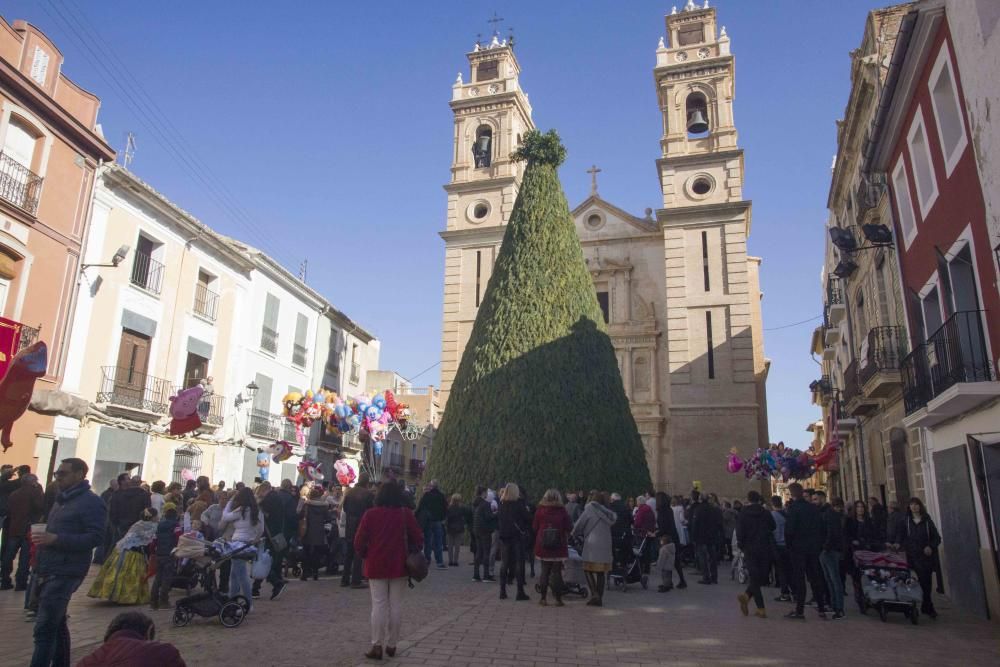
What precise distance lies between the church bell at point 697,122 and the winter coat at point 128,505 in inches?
1013

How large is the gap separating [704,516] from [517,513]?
13.6ft

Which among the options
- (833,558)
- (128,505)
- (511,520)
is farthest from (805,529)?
(128,505)

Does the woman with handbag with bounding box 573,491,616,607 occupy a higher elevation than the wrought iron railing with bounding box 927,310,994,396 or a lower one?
lower

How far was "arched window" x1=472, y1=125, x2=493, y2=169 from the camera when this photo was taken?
32031 mm

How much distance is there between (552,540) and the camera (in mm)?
8633

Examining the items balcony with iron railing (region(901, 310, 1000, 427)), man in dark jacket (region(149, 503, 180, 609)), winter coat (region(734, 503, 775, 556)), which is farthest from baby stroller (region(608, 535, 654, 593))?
man in dark jacket (region(149, 503, 180, 609))

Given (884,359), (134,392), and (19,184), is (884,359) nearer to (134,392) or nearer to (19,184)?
(134,392)

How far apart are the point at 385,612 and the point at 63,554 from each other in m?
2.41

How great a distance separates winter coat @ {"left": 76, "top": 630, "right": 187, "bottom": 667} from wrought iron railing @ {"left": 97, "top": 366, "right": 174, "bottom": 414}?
50.5ft

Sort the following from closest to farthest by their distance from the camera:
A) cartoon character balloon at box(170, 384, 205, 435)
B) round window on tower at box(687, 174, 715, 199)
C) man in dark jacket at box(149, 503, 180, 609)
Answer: man in dark jacket at box(149, 503, 180, 609) < cartoon character balloon at box(170, 384, 205, 435) < round window on tower at box(687, 174, 715, 199)

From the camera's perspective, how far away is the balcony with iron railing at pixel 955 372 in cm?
819

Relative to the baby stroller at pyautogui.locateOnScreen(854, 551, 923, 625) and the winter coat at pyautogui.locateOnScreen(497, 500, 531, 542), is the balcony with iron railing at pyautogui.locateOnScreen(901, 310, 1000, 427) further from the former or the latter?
the winter coat at pyautogui.locateOnScreen(497, 500, 531, 542)

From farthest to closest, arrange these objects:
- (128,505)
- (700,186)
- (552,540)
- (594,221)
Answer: (594,221) < (700,186) < (128,505) < (552,540)

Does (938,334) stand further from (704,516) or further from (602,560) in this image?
(602,560)
